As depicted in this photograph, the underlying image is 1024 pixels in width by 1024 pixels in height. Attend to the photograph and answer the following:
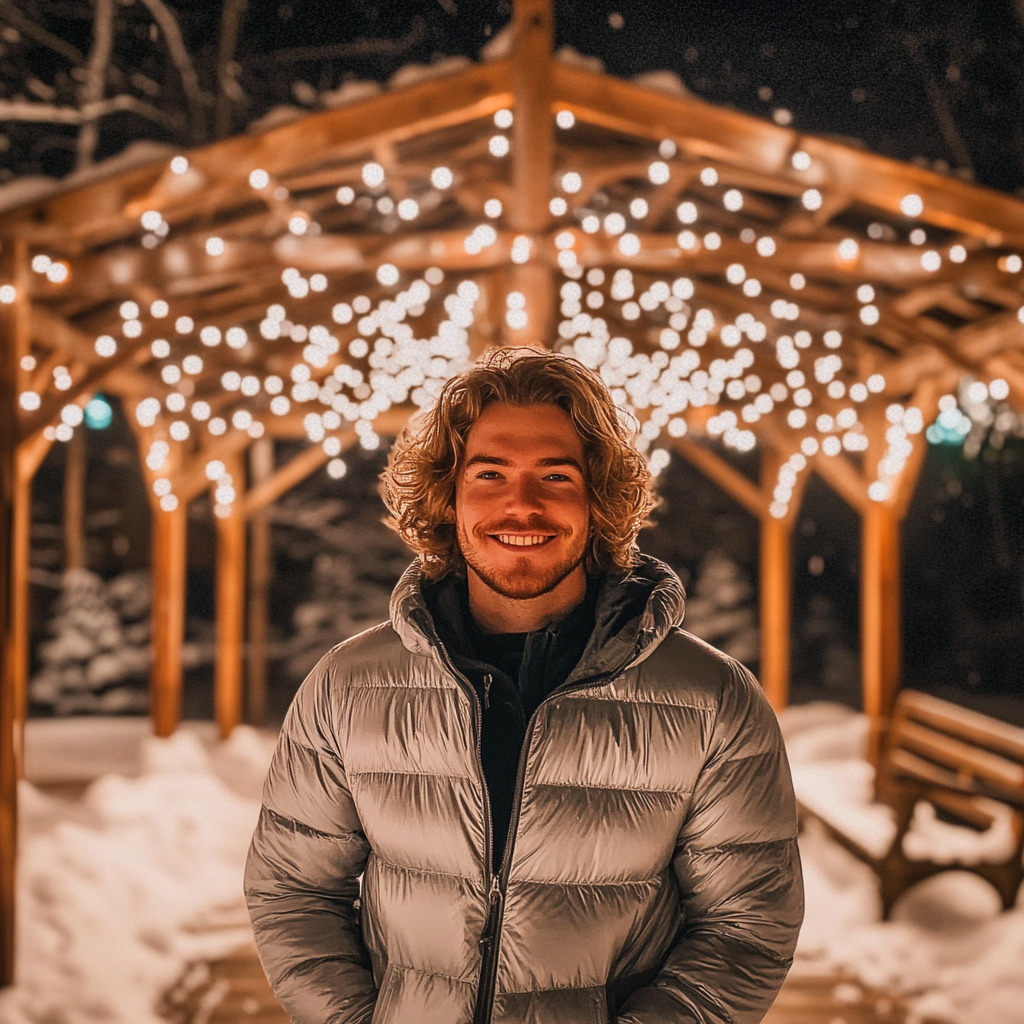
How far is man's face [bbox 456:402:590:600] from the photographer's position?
4.44ft

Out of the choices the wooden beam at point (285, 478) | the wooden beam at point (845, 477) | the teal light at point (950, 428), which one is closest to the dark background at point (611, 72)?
the wooden beam at point (285, 478)

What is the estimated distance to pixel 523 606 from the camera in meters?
1.43

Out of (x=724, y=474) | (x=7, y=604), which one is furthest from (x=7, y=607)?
(x=724, y=474)

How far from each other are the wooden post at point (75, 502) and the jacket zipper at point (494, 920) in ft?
33.7

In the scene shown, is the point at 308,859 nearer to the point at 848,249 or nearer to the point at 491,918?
the point at 491,918

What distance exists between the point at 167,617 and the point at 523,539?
6890 millimetres

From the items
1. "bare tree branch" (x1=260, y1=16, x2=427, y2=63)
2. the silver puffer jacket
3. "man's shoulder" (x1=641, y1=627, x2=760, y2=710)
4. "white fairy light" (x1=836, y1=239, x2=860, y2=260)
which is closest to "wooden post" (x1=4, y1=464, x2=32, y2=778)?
"bare tree branch" (x1=260, y1=16, x2=427, y2=63)

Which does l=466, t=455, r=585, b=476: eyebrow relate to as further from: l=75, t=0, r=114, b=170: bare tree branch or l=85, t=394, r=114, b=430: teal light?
l=85, t=394, r=114, b=430: teal light

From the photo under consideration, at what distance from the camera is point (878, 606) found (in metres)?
6.60

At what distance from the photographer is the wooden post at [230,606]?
8.27 metres

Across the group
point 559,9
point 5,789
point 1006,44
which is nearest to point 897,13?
point 1006,44

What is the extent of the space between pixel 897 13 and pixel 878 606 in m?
3.77

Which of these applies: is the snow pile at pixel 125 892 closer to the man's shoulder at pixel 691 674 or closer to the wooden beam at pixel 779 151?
the man's shoulder at pixel 691 674

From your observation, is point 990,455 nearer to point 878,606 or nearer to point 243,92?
point 878,606
